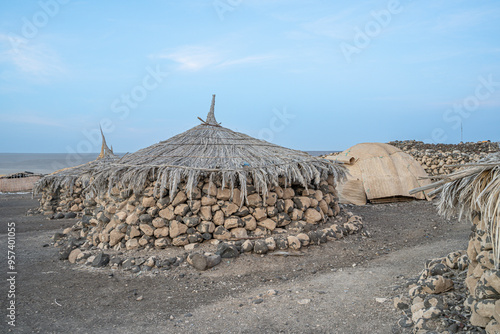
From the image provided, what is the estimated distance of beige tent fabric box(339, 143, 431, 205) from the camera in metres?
11.2

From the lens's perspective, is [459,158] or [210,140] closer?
[210,140]

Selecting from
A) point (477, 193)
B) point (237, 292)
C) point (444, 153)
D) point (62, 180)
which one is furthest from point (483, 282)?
point (444, 153)

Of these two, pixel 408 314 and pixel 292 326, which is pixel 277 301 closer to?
pixel 292 326

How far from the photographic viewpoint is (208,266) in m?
5.20

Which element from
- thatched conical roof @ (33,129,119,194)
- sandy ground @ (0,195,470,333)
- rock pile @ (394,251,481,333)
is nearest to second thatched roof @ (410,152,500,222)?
A: rock pile @ (394,251,481,333)

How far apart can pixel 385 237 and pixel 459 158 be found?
8.90 metres

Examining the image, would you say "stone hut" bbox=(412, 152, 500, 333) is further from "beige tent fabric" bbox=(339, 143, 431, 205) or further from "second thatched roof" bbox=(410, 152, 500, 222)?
"beige tent fabric" bbox=(339, 143, 431, 205)

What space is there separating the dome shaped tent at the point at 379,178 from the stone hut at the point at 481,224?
7731mm

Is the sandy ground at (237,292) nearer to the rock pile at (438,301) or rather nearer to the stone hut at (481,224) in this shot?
the rock pile at (438,301)

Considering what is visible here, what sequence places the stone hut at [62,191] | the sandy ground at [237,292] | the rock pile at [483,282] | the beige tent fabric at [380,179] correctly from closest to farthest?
the rock pile at [483,282]
the sandy ground at [237,292]
the beige tent fabric at [380,179]
the stone hut at [62,191]

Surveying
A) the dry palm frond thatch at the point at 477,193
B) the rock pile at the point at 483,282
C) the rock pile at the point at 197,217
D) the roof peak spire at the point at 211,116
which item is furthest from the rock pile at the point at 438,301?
the roof peak spire at the point at 211,116

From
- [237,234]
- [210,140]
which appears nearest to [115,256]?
[237,234]

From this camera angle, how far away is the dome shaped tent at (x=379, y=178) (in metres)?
11.2

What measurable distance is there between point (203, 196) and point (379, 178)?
7.11m
